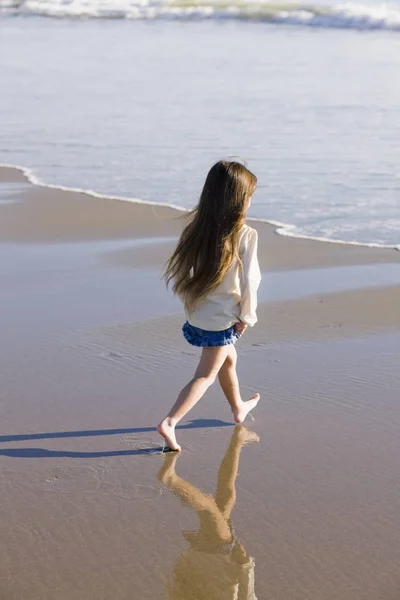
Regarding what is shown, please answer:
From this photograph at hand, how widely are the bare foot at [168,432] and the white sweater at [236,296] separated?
1.36 ft

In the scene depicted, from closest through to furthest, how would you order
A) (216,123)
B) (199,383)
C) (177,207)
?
(199,383) < (177,207) < (216,123)

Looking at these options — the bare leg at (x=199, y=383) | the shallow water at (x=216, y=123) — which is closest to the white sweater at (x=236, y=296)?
the bare leg at (x=199, y=383)

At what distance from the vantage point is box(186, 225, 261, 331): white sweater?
12.8 ft

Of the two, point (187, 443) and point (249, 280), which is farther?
point (187, 443)

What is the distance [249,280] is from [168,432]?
0.69 metres

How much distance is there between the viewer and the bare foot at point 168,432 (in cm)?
392

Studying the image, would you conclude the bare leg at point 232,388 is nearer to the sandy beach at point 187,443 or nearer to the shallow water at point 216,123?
the sandy beach at point 187,443

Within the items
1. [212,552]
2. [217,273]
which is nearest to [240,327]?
[217,273]

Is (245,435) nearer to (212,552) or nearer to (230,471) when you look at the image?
(230,471)

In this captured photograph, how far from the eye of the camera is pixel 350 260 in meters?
7.10

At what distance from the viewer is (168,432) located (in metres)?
3.93

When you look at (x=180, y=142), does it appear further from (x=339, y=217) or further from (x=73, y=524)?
(x=73, y=524)

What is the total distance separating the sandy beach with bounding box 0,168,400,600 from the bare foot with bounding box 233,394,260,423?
0.19 feet

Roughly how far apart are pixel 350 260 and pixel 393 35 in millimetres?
24425
